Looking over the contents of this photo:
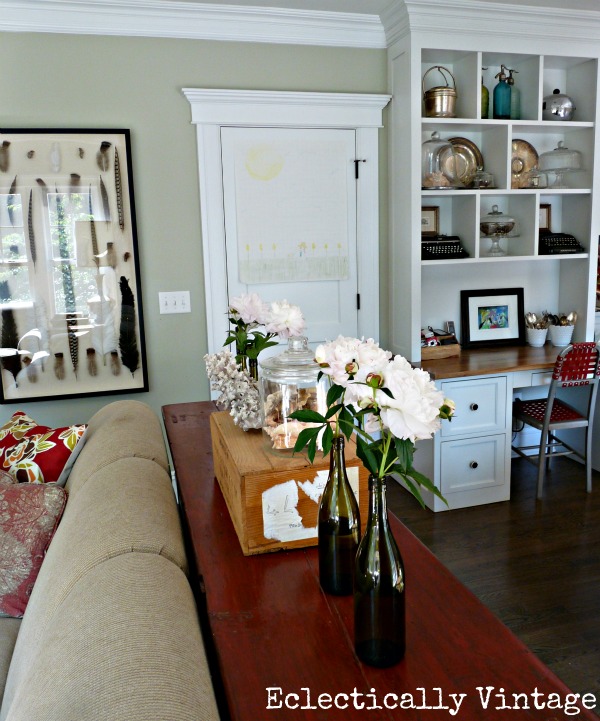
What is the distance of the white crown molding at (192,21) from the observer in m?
2.99

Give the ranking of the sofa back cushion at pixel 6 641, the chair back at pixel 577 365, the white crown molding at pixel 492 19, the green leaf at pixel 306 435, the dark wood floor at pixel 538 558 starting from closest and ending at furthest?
the green leaf at pixel 306 435 < the sofa back cushion at pixel 6 641 < the dark wood floor at pixel 538 558 < the white crown molding at pixel 492 19 < the chair back at pixel 577 365

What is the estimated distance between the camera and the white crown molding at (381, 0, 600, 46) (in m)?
3.24

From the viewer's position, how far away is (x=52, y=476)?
2.08 metres

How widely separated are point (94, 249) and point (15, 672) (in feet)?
7.58

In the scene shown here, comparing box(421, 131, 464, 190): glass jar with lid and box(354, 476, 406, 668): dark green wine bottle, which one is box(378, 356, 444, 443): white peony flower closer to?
box(354, 476, 406, 668): dark green wine bottle

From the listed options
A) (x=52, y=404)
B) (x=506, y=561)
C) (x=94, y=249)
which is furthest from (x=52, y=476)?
(x=506, y=561)

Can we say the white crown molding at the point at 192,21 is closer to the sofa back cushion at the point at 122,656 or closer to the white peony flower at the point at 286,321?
the white peony flower at the point at 286,321

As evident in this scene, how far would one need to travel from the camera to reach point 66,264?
3189 mm

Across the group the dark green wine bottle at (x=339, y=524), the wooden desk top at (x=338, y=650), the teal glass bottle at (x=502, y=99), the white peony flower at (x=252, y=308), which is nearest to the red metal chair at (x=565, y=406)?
the teal glass bottle at (x=502, y=99)

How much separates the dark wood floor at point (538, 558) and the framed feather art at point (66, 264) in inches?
74.1

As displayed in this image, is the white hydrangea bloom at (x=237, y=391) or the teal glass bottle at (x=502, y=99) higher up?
the teal glass bottle at (x=502, y=99)

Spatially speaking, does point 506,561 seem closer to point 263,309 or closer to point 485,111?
point 263,309

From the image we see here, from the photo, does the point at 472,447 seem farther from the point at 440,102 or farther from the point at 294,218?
the point at 440,102

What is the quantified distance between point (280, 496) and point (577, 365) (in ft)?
8.58
